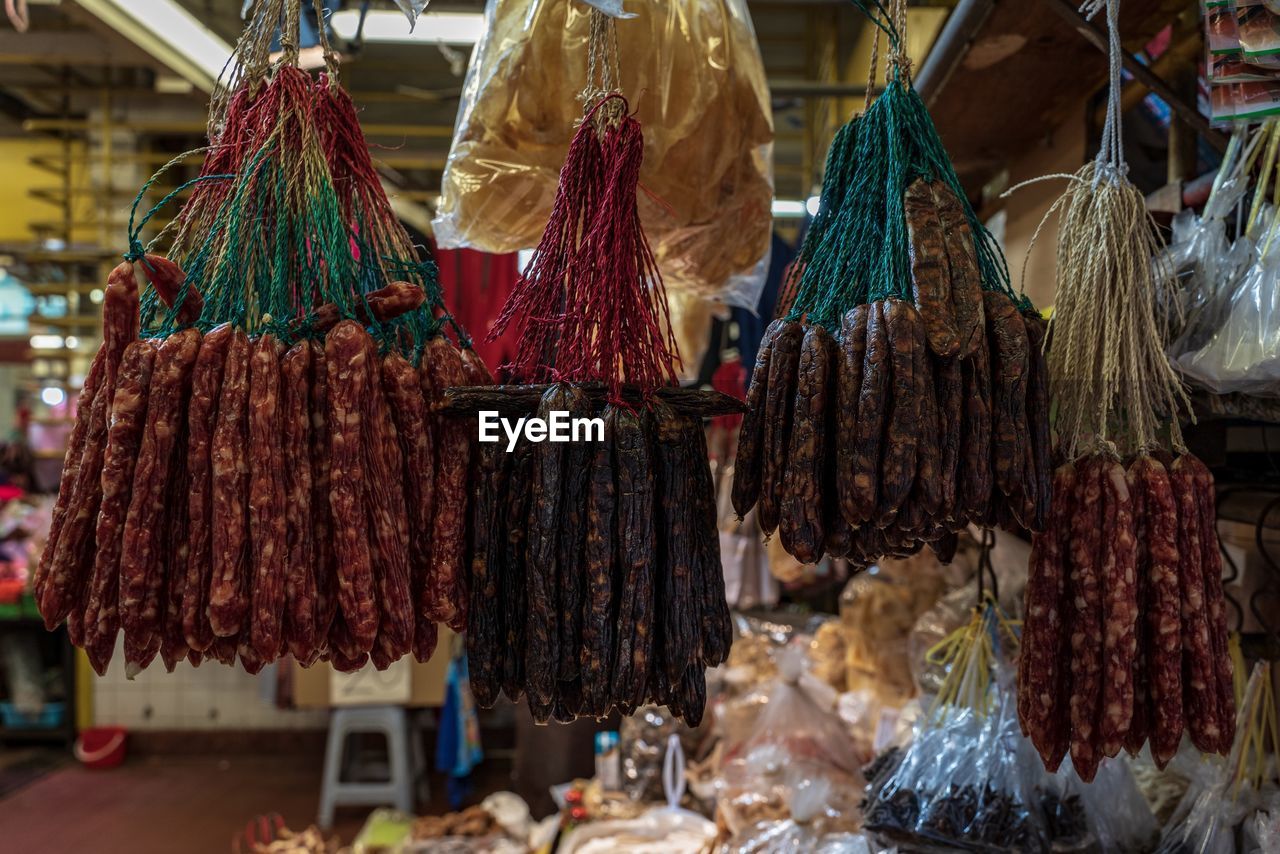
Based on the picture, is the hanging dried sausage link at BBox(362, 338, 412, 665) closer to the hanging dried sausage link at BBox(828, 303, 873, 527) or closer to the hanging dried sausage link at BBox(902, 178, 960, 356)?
the hanging dried sausage link at BBox(828, 303, 873, 527)

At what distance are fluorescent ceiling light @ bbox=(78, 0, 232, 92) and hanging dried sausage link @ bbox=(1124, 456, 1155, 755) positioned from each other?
3405 millimetres

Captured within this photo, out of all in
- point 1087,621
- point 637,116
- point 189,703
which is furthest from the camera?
point 189,703

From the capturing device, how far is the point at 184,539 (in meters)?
1.29

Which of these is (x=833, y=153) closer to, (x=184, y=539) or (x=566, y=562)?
(x=566, y=562)

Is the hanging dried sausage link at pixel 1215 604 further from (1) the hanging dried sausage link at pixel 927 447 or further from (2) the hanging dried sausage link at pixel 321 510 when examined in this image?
(2) the hanging dried sausage link at pixel 321 510

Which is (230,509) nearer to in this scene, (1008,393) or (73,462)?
(73,462)

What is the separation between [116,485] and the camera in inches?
50.2

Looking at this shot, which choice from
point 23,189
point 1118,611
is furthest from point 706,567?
point 23,189

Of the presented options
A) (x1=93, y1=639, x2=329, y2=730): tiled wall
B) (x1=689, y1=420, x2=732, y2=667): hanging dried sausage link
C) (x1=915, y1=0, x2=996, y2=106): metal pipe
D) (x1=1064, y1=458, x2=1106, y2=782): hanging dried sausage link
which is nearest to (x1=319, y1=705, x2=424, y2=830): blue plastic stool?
(x1=93, y1=639, x2=329, y2=730): tiled wall

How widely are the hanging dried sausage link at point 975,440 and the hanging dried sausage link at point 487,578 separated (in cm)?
66

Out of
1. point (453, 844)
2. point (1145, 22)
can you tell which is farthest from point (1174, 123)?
point (453, 844)

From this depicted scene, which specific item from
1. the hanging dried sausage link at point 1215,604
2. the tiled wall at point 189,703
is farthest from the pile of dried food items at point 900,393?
the tiled wall at point 189,703

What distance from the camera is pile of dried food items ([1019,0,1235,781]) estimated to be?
1.43 metres

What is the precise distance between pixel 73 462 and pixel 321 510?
381mm
